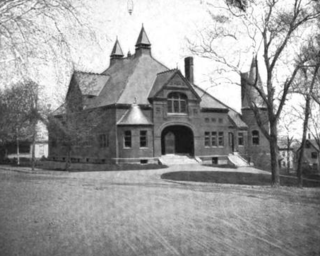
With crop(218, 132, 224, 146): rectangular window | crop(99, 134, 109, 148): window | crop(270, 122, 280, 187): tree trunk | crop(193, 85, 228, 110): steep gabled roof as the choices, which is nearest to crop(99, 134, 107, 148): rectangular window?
crop(99, 134, 109, 148): window

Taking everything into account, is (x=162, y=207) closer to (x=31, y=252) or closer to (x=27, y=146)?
(x=31, y=252)

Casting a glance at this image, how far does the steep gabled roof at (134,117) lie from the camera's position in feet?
120

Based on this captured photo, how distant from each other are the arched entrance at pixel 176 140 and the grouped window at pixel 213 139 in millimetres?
1860

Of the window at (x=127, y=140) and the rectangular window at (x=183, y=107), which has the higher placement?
the rectangular window at (x=183, y=107)

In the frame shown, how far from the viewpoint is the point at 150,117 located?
38.0m

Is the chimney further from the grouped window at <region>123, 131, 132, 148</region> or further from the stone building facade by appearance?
the grouped window at <region>123, 131, 132, 148</region>

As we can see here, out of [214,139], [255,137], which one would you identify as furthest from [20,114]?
[255,137]

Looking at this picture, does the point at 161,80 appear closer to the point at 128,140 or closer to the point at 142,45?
the point at 142,45

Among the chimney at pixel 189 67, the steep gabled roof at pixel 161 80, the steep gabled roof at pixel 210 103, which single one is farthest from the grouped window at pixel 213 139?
the chimney at pixel 189 67

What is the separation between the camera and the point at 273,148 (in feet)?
68.7

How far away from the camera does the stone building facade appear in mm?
36812

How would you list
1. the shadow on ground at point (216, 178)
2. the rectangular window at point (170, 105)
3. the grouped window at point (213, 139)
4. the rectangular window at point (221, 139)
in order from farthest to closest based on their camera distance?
the rectangular window at point (221, 139) → the grouped window at point (213, 139) → the rectangular window at point (170, 105) → the shadow on ground at point (216, 178)

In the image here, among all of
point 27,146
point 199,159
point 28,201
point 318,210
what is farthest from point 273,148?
point 27,146

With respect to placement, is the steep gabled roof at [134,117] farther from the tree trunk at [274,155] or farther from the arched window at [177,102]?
the tree trunk at [274,155]
